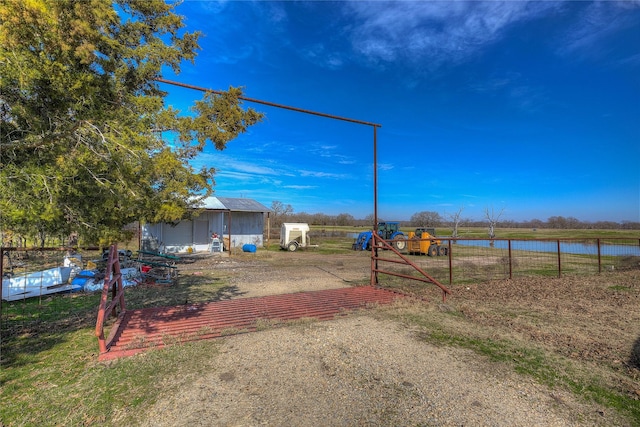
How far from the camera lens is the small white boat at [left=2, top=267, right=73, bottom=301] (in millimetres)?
7709

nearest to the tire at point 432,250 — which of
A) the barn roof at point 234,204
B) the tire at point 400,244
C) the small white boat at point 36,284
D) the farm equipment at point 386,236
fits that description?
the tire at point 400,244

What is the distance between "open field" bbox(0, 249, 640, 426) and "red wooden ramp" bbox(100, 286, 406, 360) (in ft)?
1.21

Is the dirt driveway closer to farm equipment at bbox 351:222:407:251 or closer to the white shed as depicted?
the white shed

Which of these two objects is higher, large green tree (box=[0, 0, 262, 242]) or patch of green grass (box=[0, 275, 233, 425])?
large green tree (box=[0, 0, 262, 242])

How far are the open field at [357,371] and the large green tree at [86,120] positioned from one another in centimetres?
180

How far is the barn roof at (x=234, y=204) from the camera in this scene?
22406mm

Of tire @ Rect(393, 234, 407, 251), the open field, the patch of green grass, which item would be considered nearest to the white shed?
tire @ Rect(393, 234, 407, 251)

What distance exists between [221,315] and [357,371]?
11.4 ft

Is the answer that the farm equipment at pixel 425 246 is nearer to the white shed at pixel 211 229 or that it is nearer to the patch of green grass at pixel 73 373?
the white shed at pixel 211 229

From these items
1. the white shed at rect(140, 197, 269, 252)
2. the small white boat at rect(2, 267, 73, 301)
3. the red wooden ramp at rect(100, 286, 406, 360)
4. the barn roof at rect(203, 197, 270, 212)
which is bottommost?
the red wooden ramp at rect(100, 286, 406, 360)

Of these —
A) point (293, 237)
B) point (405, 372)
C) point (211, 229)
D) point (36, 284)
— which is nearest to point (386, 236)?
point (293, 237)

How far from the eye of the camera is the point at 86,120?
2.84m

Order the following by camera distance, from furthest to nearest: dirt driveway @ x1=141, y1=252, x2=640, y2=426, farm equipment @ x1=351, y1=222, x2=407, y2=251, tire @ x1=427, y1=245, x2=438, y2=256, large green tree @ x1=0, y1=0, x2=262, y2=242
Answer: farm equipment @ x1=351, y1=222, x2=407, y2=251, tire @ x1=427, y1=245, x2=438, y2=256, dirt driveway @ x1=141, y1=252, x2=640, y2=426, large green tree @ x1=0, y1=0, x2=262, y2=242

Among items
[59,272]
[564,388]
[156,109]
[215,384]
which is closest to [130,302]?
[59,272]
